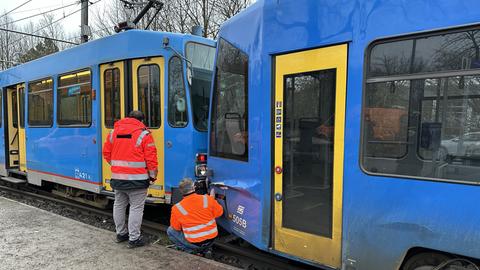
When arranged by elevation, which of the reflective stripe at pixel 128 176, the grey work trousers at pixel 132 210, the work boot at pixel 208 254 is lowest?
the work boot at pixel 208 254

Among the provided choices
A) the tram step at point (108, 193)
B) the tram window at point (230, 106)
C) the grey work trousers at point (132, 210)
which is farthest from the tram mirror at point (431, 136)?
the tram step at point (108, 193)

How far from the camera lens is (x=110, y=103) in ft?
20.5

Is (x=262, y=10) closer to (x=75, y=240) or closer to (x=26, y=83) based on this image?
(x=75, y=240)

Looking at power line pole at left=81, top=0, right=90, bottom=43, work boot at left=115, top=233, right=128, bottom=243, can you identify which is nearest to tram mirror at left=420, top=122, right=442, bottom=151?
work boot at left=115, top=233, right=128, bottom=243

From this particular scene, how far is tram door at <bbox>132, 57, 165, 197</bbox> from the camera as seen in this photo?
5596mm

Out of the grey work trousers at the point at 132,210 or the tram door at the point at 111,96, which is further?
the tram door at the point at 111,96

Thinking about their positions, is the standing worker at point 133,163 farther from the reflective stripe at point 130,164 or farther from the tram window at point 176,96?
the tram window at point 176,96

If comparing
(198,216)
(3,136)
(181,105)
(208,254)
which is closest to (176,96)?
(181,105)

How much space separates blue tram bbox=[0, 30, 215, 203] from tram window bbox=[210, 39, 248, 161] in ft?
2.95

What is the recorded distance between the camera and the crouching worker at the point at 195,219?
4492 millimetres

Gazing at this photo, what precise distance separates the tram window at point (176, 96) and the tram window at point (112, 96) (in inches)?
43.6

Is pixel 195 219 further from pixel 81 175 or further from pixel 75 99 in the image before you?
pixel 75 99

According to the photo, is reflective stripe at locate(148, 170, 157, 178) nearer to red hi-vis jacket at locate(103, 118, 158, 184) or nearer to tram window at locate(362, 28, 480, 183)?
red hi-vis jacket at locate(103, 118, 158, 184)

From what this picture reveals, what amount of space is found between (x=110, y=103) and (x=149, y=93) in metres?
0.91
